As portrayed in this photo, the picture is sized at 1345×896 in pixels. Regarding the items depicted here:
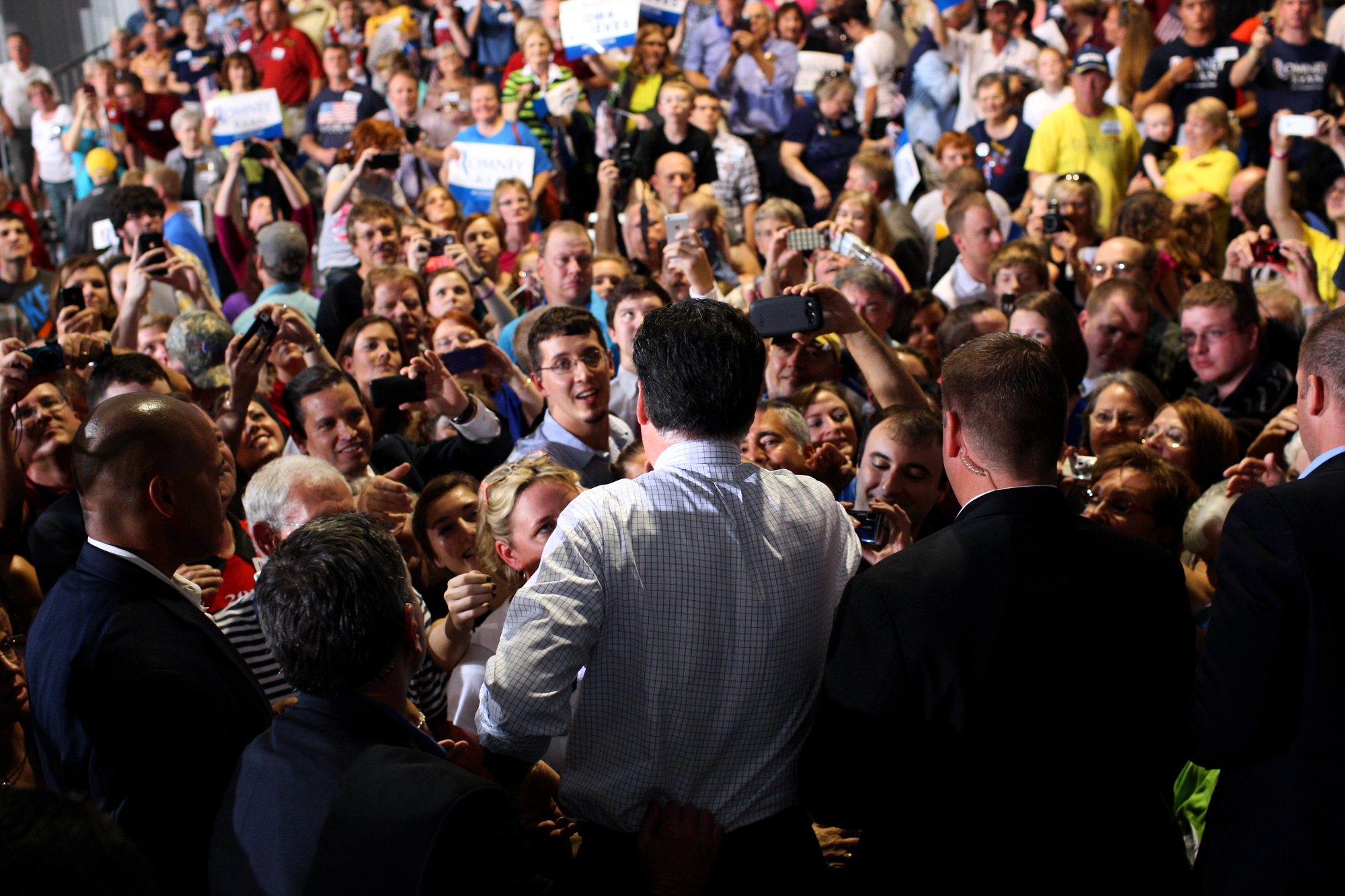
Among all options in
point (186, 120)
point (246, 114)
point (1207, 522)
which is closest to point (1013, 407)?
point (1207, 522)

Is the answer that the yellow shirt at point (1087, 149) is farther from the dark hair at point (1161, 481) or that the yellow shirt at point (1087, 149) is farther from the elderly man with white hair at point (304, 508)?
the elderly man with white hair at point (304, 508)

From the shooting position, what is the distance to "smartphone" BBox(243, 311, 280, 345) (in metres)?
3.79

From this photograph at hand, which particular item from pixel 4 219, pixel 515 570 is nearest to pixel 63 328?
pixel 4 219

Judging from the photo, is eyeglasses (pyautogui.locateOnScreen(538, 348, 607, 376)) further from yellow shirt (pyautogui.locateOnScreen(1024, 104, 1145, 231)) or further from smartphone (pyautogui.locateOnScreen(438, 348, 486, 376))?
yellow shirt (pyautogui.locateOnScreen(1024, 104, 1145, 231))

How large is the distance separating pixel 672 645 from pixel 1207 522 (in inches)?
77.2

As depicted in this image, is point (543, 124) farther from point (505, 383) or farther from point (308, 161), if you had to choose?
point (505, 383)

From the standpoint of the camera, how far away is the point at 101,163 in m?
8.64

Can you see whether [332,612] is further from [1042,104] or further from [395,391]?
[1042,104]

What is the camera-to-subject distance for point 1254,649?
64.1 inches

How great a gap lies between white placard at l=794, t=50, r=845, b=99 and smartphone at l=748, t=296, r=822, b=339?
588cm

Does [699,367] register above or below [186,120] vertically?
below

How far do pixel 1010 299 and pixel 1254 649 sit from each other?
11.6 feet

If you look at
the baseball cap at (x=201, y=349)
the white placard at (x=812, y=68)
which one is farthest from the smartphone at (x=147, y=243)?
the white placard at (x=812, y=68)

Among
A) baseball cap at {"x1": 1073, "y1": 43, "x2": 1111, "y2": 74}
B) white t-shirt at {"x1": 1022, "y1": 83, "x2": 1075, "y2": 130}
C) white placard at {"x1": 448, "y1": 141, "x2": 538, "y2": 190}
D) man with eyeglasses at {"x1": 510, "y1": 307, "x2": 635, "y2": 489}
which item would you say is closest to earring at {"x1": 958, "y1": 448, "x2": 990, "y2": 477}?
man with eyeglasses at {"x1": 510, "y1": 307, "x2": 635, "y2": 489}
